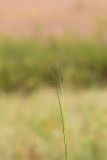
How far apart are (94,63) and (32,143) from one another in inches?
203

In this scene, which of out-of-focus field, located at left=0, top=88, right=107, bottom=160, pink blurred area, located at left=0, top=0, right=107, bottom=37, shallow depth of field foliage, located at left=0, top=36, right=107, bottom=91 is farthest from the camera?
pink blurred area, located at left=0, top=0, right=107, bottom=37

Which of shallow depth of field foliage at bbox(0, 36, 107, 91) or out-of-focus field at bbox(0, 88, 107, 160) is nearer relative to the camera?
out-of-focus field at bbox(0, 88, 107, 160)

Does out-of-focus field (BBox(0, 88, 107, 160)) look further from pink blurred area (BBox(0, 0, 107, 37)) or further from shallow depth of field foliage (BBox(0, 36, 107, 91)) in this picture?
pink blurred area (BBox(0, 0, 107, 37))

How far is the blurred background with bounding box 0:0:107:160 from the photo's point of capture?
7.62 ft

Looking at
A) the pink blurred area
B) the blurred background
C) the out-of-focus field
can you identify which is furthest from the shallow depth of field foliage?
the out-of-focus field

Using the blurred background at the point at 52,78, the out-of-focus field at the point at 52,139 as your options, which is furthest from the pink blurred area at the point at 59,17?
the out-of-focus field at the point at 52,139

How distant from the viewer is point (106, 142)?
2275 mm

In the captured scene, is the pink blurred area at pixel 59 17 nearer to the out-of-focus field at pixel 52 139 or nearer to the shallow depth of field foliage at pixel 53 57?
the shallow depth of field foliage at pixel 53 57

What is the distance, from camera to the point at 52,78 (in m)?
1.72

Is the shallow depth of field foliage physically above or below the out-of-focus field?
below

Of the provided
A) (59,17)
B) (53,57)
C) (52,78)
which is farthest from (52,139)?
(59,17)

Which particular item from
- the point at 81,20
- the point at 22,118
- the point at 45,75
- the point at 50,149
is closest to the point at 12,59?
the point at 45,75

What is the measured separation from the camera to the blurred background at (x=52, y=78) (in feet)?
7.62

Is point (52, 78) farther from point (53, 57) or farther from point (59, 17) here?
point (59, 17)
